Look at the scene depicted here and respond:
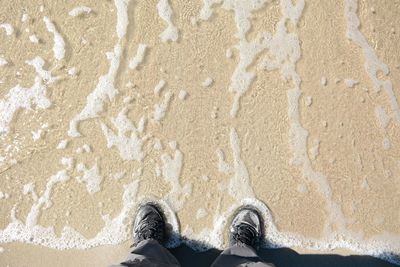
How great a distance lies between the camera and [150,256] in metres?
2.07

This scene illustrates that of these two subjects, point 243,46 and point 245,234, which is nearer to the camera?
point 245,234

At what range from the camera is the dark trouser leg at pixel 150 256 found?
2.01m

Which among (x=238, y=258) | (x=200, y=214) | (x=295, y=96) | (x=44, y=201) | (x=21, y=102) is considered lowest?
(x=238, y=258)

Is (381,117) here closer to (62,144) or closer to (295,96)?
(295,96)

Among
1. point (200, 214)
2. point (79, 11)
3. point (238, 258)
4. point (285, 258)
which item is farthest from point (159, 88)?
point (285, 258)

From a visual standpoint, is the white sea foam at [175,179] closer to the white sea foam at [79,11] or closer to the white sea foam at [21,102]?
the white sea foam at [21,102]

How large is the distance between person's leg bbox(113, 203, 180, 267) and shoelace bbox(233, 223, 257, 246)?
1.18 ft

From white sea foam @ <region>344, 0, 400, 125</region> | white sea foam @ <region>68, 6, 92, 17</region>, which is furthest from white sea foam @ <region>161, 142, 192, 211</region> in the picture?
white sea foam @ <region>344, 0, 400, 125</region>

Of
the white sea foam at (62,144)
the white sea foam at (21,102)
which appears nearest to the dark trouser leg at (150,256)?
the white sea foam at (62,144)

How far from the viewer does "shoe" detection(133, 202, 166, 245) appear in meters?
2.24

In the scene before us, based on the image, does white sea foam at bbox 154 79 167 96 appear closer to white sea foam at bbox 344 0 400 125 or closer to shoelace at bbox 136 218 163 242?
shoelace at bbox 136 218 163 242

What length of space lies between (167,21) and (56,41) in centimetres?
64

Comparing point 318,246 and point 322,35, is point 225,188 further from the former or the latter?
point 322,35

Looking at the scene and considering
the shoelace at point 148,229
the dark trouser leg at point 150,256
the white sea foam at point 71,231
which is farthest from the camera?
the white sea foam at point 71,231
